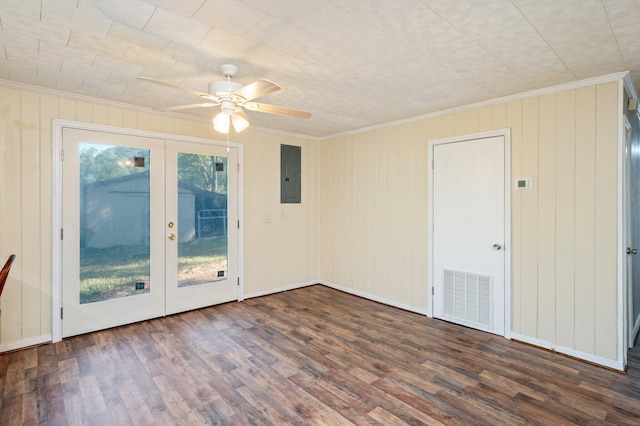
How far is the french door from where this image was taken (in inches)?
134

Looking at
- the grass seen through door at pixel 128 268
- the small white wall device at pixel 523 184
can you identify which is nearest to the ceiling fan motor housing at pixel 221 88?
the grass seen through door at pixel 128 268

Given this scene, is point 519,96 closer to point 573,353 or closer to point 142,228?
point 573,353

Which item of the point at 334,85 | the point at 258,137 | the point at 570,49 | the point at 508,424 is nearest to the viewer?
the point at 508,424

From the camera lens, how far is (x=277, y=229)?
5.08 metres

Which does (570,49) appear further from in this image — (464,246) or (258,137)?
(258,137)

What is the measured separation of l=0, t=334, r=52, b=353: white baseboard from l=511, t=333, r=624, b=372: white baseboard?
4.76 metres

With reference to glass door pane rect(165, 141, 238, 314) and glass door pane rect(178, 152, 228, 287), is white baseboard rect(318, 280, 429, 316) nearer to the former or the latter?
glass door pane rect(165, 141, 238, 314)

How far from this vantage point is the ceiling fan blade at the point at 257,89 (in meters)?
2.13

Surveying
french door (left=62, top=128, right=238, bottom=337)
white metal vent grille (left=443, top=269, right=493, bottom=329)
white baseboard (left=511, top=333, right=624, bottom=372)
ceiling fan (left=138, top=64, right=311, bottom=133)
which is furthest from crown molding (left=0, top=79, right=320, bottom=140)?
white baseboard (left=511, top=333, right=624, bottom=372)

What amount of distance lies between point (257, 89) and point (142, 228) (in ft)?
8.16

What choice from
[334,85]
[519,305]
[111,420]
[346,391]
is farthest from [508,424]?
[334,85]

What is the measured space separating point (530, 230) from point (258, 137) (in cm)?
366

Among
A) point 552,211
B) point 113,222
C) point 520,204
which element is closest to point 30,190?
point 113,222

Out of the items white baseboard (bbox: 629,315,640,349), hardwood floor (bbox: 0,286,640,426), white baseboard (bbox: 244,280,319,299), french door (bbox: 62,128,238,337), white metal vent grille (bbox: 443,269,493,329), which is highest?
french door (bbox: 62,128,238,337)
